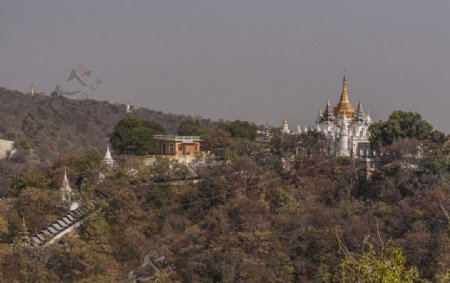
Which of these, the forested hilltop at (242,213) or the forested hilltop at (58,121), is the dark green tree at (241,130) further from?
the forested hilltop at (58,121)

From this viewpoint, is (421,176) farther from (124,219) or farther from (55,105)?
(55,105)

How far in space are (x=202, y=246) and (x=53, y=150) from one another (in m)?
48.1

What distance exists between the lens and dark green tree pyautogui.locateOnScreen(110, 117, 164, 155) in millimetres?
34625

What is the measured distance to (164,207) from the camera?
26297 millimetres

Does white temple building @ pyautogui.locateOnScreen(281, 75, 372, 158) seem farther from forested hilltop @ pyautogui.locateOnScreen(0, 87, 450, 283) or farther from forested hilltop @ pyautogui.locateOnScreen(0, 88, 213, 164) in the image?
forested hilltop @ pyautogui.locateOnScreen(0, 88, 213, 164)

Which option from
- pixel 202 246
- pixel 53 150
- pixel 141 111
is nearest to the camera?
pixel 202 246

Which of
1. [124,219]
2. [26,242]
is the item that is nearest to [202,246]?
[124,219]

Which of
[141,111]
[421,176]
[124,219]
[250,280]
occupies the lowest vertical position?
[250,280]

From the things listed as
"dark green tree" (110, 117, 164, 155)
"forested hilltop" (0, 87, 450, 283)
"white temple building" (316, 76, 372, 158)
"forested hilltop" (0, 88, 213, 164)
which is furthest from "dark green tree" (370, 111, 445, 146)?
"forested hilltop" (0, 88, 213, 164)

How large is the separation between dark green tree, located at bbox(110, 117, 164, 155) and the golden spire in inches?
499

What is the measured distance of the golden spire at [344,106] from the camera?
134 ft

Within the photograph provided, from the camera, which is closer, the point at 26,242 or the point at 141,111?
the point at 26,242

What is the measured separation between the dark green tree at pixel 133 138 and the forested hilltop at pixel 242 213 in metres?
3.93

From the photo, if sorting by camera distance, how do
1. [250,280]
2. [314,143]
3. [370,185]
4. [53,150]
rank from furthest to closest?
1. [53,150]
2. [314,143]
3. [370,185]
4. [250,280]
